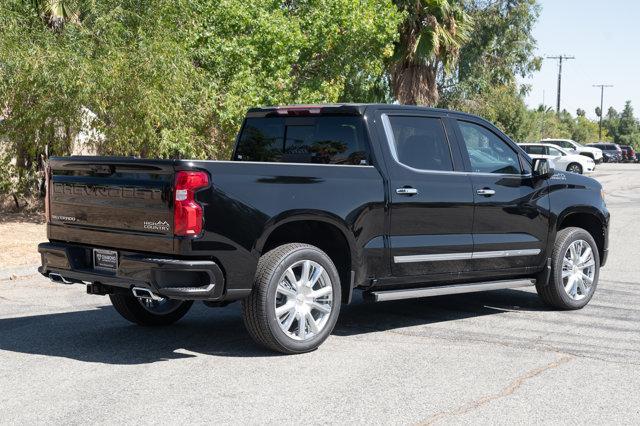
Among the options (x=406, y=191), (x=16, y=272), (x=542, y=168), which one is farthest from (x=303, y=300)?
(x=16, y=272)

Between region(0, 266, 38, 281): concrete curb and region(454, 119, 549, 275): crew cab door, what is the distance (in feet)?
19.8

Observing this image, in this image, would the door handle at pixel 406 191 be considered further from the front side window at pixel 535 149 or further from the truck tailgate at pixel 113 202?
the front side window at pixel 535 149

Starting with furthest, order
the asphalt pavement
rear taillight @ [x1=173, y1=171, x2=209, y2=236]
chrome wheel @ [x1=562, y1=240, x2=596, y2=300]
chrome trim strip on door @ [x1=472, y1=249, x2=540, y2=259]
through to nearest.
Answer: chrome wheel @ [x1=562, y1=240, x2=596, y2=300] → chrome trim strip on door @ [x1=472, y1=249, x2=540, y2=259] → rear taillight @ [x1=173, y1=171, x2=209, y2=236] → the asphalt pavement

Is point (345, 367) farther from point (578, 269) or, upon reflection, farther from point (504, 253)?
point (578, 269)

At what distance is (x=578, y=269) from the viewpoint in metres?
9.16

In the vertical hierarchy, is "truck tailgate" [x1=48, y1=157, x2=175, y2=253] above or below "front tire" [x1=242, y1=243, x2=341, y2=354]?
above

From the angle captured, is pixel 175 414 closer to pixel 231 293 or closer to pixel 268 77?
pixel 231 293

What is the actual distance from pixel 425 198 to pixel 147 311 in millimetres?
2642

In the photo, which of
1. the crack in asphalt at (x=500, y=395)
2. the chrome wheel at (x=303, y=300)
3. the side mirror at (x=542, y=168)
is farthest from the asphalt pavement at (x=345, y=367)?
the side mirror at (x=542, y=168)

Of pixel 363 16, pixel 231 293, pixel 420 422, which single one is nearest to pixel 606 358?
pixel 420 422

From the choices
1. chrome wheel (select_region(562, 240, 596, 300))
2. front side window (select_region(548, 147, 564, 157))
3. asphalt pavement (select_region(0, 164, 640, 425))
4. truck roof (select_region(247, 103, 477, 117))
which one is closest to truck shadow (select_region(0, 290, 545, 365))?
asphalt pavement (select_region(0, 164, 640, 425))

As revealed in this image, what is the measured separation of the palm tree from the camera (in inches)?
1152

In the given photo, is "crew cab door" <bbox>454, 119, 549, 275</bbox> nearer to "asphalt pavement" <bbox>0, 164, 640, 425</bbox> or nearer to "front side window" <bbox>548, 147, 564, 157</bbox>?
"asphalt pavement" <bbox>0, 164, 640, 425</bbox>

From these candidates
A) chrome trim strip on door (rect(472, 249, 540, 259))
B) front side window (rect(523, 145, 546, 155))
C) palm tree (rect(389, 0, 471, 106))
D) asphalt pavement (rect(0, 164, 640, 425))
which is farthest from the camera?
front side window (rect(523, 145, 546, 155))
